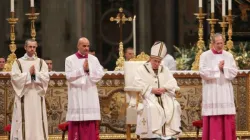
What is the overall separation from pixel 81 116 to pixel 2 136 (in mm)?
2316

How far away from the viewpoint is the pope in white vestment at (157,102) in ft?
49.2

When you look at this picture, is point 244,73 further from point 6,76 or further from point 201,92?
point 6,76

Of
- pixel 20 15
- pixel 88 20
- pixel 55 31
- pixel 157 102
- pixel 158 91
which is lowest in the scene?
pixel 157 102

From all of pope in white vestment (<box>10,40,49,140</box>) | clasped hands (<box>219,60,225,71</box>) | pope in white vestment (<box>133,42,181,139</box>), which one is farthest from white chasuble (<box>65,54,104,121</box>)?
clasped hands (<box>219,60,225,71</box>)

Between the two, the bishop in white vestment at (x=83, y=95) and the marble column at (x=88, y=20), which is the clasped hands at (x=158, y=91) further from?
the marble column at (x=88, y=20)

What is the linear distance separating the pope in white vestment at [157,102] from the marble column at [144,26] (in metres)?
7.62

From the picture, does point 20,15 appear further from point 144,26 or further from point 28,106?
point 28,106

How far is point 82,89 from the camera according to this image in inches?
607

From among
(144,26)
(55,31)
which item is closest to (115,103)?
(55,31)

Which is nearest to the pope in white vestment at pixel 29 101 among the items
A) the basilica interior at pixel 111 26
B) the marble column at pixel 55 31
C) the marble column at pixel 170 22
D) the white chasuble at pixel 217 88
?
the white chasuble at pixel 217 88

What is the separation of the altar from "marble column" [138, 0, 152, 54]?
558cm

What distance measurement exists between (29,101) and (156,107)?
2.02 meters

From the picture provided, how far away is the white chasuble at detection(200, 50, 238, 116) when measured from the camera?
1559 centimetres

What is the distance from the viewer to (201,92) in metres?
17.4
